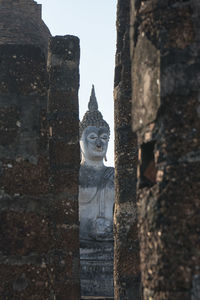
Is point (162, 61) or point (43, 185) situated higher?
point (162, 61)

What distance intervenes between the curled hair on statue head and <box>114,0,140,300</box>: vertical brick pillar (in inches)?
337

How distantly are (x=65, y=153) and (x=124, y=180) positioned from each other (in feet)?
6.17

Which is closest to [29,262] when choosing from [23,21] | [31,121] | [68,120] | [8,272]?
[8,272]

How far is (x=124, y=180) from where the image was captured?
7535 mm

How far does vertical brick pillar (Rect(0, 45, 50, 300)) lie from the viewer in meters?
4.86

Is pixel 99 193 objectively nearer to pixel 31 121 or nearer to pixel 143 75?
pixel 31 121

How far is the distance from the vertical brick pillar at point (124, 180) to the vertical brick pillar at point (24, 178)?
231 cm

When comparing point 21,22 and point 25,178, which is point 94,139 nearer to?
point 21,22

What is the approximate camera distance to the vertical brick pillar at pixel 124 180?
722cm

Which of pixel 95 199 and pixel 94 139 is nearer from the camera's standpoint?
pixel 95 199

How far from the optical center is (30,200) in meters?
4.98

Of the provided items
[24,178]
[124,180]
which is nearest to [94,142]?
[124,180]

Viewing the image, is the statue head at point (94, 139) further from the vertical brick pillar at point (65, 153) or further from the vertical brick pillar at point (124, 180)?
the vertical brick pillar at point (124, 180)

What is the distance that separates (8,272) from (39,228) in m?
0.39
